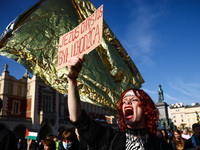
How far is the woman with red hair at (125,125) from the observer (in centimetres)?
153

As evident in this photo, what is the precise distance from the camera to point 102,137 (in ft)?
5.34

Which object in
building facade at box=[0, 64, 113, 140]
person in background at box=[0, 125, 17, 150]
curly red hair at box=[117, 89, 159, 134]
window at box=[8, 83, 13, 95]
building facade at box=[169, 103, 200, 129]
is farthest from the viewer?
building facade at box=[169, 103, 200, 129]

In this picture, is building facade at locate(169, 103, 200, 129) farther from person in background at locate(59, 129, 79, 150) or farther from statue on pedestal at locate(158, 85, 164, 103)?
person in background at locate(59, 129, 79, 150)

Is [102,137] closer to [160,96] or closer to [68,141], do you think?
[68,141]

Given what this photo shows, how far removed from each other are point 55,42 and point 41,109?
23.9 metres

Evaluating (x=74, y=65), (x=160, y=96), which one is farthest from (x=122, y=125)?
(x=160, y=96)

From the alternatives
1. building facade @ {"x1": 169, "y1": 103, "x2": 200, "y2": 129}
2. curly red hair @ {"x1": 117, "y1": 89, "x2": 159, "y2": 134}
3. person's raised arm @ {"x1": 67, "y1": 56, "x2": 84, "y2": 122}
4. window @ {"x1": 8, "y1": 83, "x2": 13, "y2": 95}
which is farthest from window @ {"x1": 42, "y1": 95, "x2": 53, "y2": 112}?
building facade @ {"x1": 169, "y1": 103, "x2": 200, "y2": 129}

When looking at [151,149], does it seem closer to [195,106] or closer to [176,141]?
[176,141]

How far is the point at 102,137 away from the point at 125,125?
1.00ft

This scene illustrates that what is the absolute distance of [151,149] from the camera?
5.35 ft

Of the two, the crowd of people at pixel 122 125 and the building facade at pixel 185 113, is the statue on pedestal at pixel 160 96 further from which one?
the building facade at pixel 185 113

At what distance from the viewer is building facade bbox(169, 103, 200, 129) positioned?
80.6 meters

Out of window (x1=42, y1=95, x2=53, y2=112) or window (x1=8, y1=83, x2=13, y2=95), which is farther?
window (x1=42, y1=95, x2=53, y2=112)

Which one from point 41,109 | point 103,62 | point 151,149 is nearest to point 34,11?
point 103,62
